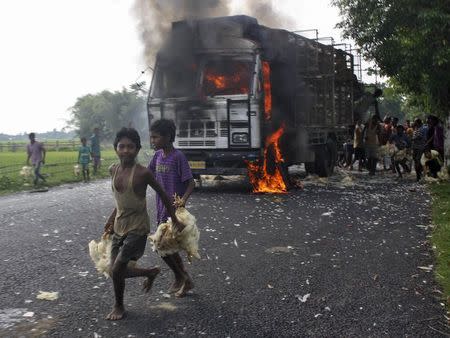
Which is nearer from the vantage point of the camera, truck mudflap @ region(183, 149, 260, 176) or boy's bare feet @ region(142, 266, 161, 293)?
boy's bare feet @ region(142, 266, 161, 293)

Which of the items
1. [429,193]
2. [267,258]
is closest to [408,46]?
[429,193]

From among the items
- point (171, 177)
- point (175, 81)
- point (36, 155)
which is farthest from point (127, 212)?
point (36, 155)

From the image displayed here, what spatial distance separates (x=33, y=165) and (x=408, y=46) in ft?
36.1

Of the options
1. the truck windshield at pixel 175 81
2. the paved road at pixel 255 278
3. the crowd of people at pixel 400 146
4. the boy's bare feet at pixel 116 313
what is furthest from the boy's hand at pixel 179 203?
the crowd of people at pixel 400 146

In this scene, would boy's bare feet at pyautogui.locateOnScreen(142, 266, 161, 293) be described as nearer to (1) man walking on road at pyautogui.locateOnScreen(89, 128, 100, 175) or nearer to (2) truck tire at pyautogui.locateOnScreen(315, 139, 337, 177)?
(2) truck tire at pyautogui.locateOnScreen(315, 139, 337, 177)

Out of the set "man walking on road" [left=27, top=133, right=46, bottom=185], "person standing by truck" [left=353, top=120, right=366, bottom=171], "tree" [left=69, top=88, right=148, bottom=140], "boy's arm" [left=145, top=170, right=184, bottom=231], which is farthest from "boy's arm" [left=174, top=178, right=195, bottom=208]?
"tree" [left=69, top=88, right=148, bottom=140]

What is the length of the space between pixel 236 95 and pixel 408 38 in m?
4.91

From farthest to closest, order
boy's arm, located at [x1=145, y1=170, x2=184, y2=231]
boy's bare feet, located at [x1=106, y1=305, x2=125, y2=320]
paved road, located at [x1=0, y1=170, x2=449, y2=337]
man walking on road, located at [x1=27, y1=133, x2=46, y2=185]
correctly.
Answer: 1. man walking on road, located at [x1=27, y1=133, x2=46, y2=185]
2. boy's arm, located at [x1=145, y1=170, x2=184, y2=231]
3. boy's bare feet, located at [x1=106, y1=305, x2=125, y2=320]
4. paved road, located at [x1=0, y1=170, x2=449, y2=337]

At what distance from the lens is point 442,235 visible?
657cm

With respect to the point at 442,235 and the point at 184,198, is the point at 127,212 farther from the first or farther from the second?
the point at 442,235

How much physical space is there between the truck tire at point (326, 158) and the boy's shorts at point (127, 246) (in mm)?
10466

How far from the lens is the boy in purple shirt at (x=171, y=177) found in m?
4.55

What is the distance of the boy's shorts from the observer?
4.00 meters

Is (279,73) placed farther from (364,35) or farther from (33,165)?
(33,165)
